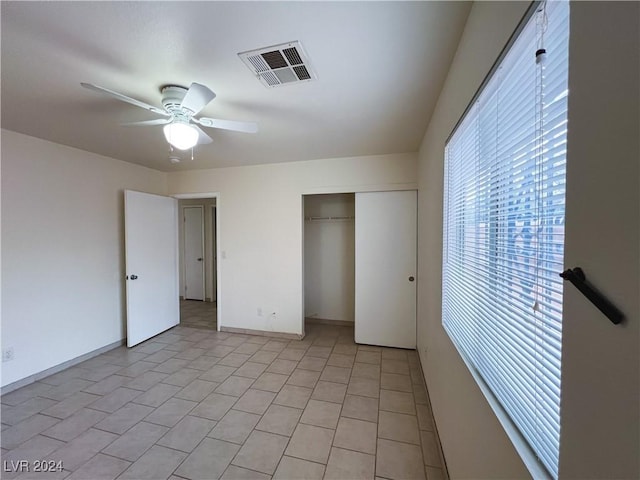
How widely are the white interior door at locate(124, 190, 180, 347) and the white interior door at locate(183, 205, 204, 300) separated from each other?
1.68 metres

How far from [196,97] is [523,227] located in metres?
1.80

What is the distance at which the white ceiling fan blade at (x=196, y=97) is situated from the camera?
155 centimetres

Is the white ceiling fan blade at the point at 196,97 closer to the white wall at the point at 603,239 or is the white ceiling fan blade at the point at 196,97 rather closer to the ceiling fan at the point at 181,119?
the ceiling fan at the point at 181,119

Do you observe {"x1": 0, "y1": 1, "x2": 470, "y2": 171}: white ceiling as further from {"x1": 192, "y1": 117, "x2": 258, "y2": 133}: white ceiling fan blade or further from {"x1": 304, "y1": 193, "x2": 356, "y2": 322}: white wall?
{"x1": 304, "y1": 193, "x2": 356, "y2": 322}: white wall

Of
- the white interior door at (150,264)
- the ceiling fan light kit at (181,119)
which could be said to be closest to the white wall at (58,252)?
the white interior door at (150,264)

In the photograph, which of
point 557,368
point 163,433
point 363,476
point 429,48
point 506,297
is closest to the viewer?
point 557,368

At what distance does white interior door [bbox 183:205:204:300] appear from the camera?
6023 mm

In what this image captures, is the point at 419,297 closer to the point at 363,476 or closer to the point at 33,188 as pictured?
the point at 363,476

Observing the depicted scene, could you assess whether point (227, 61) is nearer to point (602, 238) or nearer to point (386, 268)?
point (602, 238)

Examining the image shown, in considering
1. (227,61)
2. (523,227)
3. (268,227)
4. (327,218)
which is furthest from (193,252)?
(523,227)

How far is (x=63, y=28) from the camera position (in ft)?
4.27

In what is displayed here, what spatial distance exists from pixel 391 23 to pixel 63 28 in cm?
158

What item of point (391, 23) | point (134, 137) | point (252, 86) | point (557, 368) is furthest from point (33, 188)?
point (557, 368)

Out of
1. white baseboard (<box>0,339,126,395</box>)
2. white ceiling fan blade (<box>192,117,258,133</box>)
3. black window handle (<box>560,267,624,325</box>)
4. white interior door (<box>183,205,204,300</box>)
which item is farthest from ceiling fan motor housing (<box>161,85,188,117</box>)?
white interior door (<box>183,205,204,300</box>)
